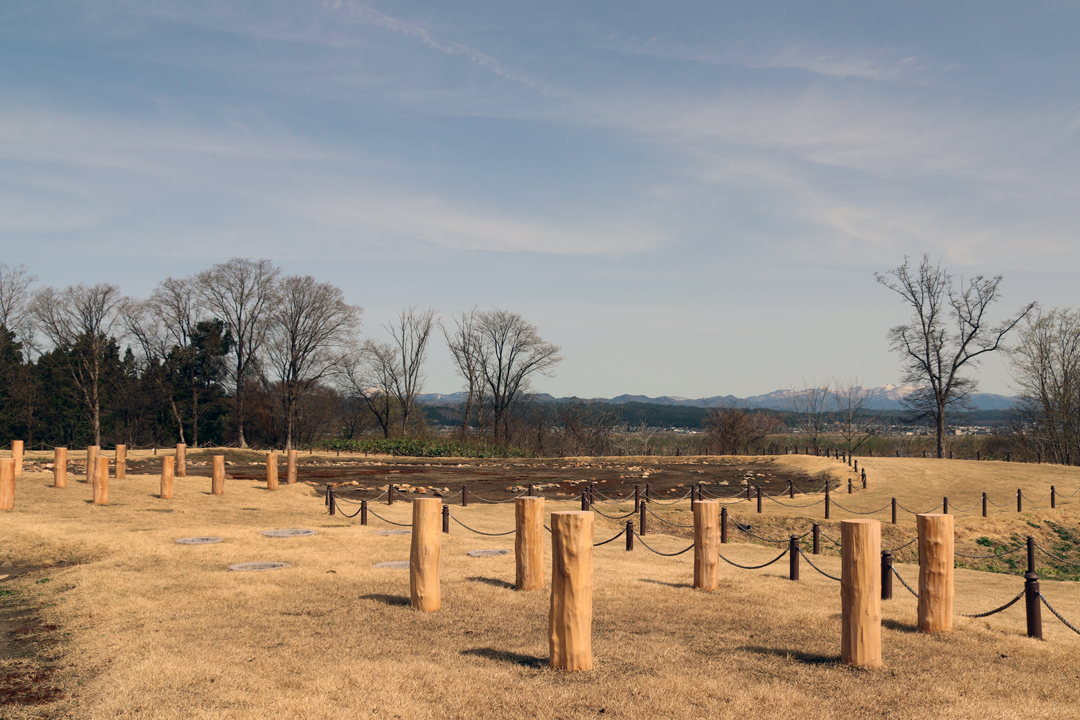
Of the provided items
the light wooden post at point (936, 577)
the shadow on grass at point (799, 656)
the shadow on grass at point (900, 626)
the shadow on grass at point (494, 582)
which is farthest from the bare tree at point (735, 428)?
the shadow on grass at point (799, 656)

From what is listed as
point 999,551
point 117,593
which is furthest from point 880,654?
point 999,551

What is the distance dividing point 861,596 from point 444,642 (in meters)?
3.88

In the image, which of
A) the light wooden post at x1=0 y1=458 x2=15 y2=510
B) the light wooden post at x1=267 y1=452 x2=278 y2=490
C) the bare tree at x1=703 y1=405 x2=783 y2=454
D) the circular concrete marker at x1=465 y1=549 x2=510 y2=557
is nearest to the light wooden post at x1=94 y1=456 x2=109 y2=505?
the light wooden post at x1=0 y1=458 x2=15 y2=510

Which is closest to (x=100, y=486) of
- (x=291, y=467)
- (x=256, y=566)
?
(x=291, y=467)

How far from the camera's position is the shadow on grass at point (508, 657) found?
6.27m

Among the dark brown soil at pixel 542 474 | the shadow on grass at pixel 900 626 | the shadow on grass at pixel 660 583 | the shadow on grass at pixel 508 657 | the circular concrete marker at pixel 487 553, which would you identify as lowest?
the dark brown soil at pixel 542 474

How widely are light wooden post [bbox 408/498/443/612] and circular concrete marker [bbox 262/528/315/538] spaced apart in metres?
5.97

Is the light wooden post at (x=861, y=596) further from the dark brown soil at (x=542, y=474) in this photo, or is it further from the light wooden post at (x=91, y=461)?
the dark brown soil at (x=542, y=474)

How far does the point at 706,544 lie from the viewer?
9.76 meters

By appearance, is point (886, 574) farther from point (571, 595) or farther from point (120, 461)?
point (120, 461)

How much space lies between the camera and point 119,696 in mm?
5406

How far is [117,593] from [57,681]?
125 inches

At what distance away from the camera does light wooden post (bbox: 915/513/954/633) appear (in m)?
7.57

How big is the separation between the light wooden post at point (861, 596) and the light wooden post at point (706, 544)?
3045 millimetres
